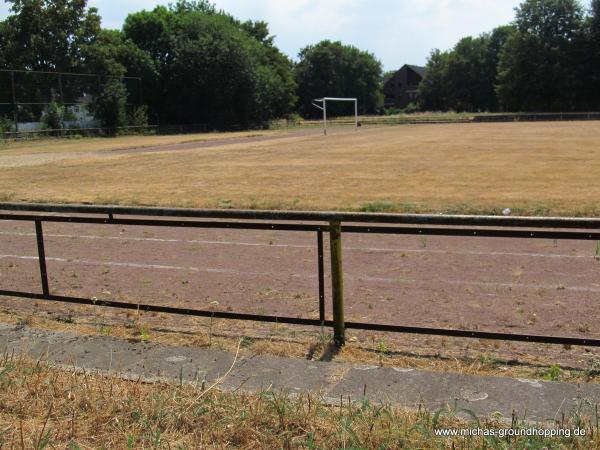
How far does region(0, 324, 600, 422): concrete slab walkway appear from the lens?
402cm

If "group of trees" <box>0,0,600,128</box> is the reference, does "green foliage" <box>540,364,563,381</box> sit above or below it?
below

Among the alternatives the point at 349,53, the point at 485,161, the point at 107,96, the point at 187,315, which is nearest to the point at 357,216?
the point at 187,315

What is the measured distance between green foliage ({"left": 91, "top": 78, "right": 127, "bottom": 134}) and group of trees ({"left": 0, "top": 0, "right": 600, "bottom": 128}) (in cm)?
11

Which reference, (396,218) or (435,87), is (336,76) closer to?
(435,87)

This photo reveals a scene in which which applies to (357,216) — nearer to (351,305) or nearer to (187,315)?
(351,305)

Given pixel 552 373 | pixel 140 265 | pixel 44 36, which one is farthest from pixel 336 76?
pixel 552 373

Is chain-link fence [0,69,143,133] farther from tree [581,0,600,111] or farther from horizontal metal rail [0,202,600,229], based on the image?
tree [581,0,600,111]

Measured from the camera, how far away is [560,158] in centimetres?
2661

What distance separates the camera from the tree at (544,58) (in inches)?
3821

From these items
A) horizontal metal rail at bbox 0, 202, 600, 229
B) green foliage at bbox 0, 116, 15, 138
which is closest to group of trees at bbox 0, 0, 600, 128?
green foliage at bbox 0, 116, 15, 138

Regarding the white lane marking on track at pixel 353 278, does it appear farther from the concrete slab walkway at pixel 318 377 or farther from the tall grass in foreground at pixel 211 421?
the tall grass in foreground at pixel 211 421

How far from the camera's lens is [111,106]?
63.4 meters

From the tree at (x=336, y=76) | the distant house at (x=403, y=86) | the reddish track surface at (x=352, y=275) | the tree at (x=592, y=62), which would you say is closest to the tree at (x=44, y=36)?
the reddish track surface at (x=352, y=275)

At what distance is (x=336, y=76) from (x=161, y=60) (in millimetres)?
57871
